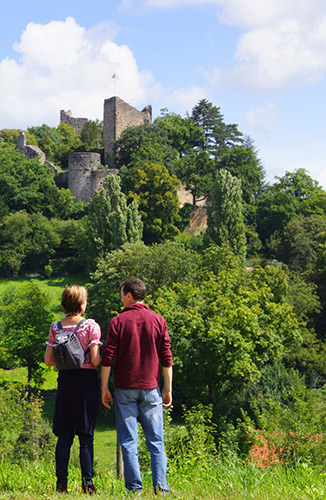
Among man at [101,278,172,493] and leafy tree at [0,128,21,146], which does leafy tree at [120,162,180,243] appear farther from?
man at [101,278,172,493]

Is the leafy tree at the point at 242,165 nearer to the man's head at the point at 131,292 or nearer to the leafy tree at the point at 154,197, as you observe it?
the leafy tree at the point at 154,197

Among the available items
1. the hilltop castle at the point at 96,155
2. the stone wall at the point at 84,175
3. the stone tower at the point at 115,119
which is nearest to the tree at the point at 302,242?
the hilltop castle at the point at 96,155

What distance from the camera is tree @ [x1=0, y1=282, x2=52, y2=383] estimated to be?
81.5 feet

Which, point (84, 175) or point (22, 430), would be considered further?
point (84, 175)

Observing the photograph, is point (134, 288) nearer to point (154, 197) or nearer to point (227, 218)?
point (227, 218)

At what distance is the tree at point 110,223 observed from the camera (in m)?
28.9

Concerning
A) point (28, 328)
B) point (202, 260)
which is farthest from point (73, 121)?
point (202, 260)

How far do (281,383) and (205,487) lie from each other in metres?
18.0

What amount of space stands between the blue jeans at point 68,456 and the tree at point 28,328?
21.0m

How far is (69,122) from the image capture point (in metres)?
60.8

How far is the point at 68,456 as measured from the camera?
420 cm

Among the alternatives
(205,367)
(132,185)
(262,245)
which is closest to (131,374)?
(205,367)

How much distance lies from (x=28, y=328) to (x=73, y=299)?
2228 cm

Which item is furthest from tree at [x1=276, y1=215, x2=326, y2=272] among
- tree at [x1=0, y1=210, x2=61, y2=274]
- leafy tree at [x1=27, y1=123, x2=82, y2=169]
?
leafy tree at [x1=27, y1=123, x2=82, y2=169]
